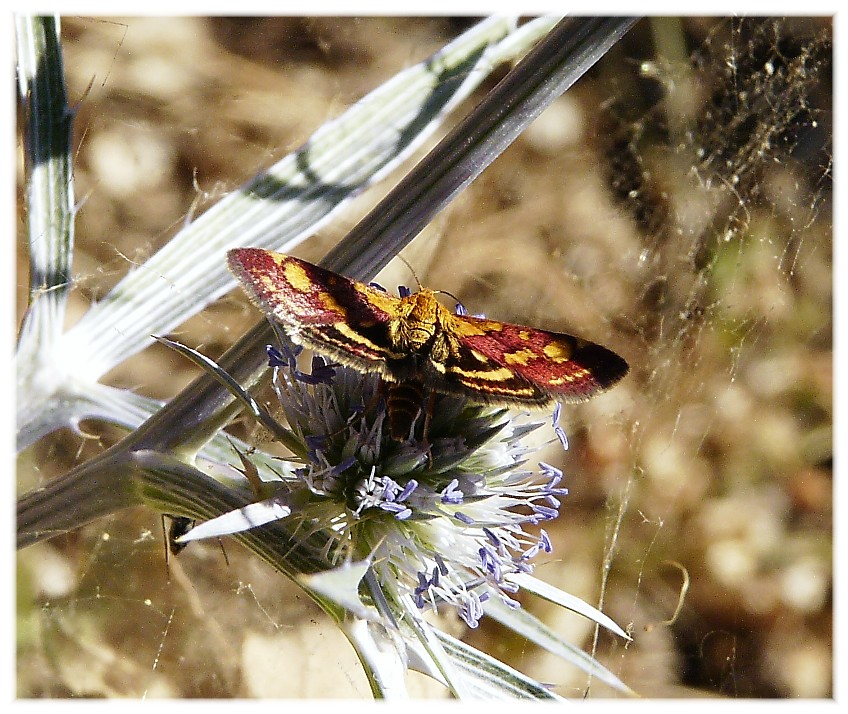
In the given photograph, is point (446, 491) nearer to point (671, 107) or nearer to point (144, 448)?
point (144, 448)

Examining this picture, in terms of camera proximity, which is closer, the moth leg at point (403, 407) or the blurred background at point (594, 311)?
the moth leg at point (403, 407)

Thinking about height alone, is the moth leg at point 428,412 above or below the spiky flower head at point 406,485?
above

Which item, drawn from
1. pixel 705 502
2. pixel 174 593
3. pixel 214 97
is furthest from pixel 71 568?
pixel 705 502

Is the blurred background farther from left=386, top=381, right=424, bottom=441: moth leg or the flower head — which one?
left=386, top=381, right=424, bottom=441: moth leg

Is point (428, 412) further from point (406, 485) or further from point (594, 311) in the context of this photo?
point (594, 311)

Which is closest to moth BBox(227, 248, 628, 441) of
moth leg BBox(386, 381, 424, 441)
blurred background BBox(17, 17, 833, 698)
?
moth leg BBox(386, 381, 424, 441)

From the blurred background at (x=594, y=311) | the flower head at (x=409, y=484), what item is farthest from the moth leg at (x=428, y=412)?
the blurred background at (x=594, y=311)

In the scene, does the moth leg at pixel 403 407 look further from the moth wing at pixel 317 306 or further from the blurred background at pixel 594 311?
the blurred background at pixel 594 311
